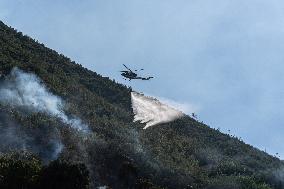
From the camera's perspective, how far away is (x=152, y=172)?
9519cm

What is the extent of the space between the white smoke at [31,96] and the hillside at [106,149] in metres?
1.48

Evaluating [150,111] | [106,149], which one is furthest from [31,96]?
[150,111]

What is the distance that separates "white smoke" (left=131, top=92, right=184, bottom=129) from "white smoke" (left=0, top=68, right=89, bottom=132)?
2004 centimetres

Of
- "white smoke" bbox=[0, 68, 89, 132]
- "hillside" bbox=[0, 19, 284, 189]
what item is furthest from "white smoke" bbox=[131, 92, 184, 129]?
"white smoke" bbox=[0, 68, 89, 132]

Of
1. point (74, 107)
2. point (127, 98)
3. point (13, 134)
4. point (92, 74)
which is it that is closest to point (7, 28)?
point (92, 74)

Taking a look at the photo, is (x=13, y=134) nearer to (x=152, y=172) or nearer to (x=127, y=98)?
(x=152, y=172)

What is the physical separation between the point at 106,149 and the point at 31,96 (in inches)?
954

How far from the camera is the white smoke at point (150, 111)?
12706 cm

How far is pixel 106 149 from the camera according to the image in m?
99.1

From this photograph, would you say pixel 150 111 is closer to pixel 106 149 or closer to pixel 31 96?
pixel 31 96

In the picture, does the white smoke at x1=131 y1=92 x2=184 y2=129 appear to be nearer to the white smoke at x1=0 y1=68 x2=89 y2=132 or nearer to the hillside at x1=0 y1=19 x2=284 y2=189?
the hillside at x1=0 y1=19 x2=284 y2=189

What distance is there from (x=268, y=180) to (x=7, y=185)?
203 feet

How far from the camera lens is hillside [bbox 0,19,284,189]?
6377cm

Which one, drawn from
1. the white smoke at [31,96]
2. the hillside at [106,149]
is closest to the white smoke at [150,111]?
the hillside at [106,149]
